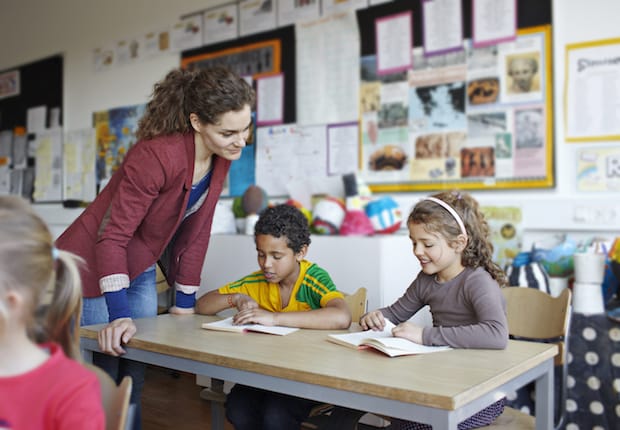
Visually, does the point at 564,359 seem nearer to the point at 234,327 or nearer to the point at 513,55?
the point at 234,327

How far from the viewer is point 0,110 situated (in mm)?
5000

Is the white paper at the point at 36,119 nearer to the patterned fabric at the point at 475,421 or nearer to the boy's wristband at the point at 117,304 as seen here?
the boy's wristband at the point at 117,304

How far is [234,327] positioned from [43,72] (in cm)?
382

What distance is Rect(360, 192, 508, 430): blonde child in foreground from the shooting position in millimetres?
1537

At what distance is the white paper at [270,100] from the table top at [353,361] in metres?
1.94

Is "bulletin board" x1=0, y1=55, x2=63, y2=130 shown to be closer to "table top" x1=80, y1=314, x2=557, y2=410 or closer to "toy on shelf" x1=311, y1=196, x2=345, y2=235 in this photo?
"toy on shelf" x1=311, y1=196, x2=345, y2=235

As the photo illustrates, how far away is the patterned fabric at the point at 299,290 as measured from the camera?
5.93ft

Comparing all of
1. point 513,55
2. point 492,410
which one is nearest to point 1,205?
point 492,410

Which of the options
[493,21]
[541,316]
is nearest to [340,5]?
[493,21]

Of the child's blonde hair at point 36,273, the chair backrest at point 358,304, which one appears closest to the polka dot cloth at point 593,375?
the chair backrest at point 358,304

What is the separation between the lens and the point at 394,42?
291 centimetres

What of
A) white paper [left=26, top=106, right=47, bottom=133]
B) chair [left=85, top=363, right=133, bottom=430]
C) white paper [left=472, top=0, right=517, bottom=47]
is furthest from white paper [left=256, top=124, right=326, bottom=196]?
chair [left=85, top=363, right=133, bottom=430]

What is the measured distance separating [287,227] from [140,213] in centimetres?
45

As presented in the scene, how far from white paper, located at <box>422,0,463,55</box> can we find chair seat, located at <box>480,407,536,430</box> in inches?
65.6
